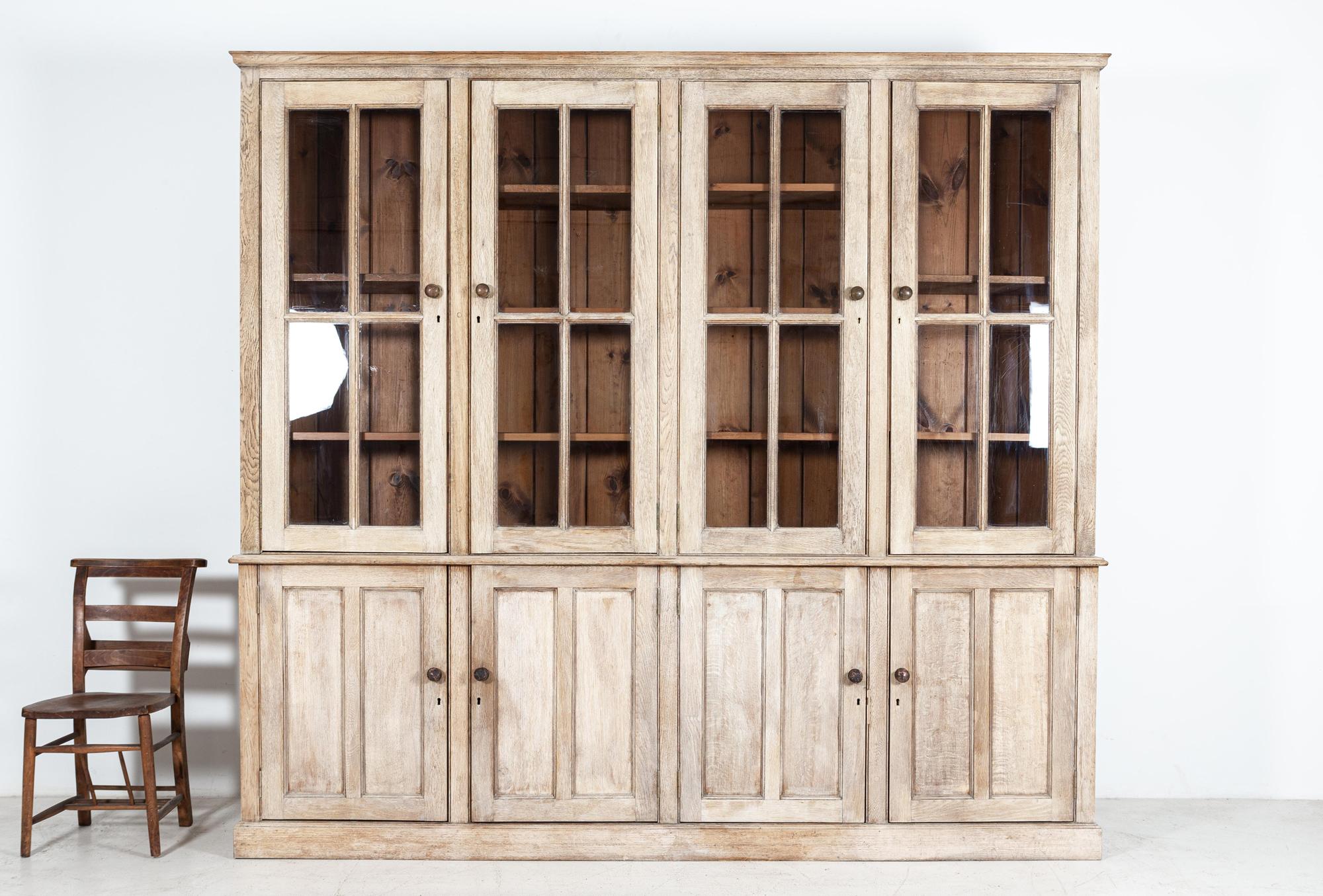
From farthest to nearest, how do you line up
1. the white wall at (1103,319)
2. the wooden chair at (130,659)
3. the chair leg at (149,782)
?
the white wall at (1103,319) < the wooden chair at (130,659) < the chair leg at (149,782)

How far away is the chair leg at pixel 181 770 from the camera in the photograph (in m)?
2.96

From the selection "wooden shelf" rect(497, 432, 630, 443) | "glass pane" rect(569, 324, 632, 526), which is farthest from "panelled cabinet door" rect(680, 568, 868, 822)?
"wooden shelf" rect(497, 432, 630, 443)

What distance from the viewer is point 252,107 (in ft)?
8.88

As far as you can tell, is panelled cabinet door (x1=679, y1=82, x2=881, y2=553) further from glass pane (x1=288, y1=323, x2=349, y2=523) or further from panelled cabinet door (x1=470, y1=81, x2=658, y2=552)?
glass pane (x1=288, y1=323, x2=349, y2=523)

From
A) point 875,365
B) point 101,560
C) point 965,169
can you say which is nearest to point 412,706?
point 101,560

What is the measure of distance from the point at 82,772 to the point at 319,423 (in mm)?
1374

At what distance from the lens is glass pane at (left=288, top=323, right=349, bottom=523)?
2750 mm

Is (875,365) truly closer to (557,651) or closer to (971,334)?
(971,334)

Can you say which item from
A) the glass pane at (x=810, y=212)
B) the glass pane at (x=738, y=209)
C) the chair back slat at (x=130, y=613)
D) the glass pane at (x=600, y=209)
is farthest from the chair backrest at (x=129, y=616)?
the glass pane at (x=810, y=212)

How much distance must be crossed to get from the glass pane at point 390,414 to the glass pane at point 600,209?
53cm

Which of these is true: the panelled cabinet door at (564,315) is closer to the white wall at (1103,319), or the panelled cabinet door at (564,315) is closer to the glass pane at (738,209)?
the glass pane at (738,209)

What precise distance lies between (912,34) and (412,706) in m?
2.76

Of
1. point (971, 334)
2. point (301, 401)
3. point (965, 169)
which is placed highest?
point (965, 169)

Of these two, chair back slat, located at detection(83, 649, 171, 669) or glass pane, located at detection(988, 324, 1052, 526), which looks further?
chair back slat, located at detection(83, 649, 171, 669)
